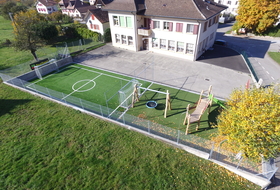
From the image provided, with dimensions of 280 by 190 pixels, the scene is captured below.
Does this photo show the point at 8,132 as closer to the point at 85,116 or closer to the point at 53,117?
the point at 53,117

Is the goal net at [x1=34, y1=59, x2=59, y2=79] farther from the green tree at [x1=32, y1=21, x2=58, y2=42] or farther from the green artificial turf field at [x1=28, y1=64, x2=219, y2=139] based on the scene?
the green tree at [x1=32, y1=21, x2=58, y2=42]

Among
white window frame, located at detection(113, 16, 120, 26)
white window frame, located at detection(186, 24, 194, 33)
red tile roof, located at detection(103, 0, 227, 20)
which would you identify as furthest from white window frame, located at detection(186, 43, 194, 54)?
white window frame, located at detection(113, 16, 120, 26)

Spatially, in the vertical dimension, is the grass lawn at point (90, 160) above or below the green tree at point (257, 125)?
below

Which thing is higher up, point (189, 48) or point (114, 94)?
point (189, 48)

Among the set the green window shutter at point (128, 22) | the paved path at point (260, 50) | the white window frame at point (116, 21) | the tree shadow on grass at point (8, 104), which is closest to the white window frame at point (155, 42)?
the green window shutter at point (128, 22)

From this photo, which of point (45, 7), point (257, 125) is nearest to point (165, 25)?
point (257, 125)

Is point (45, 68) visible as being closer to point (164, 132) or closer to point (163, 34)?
point (163, 34)

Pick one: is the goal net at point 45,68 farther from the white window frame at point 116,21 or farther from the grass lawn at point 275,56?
the grass lawn at point 275,56
